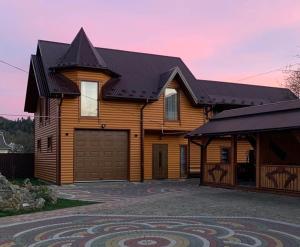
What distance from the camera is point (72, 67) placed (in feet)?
79.9

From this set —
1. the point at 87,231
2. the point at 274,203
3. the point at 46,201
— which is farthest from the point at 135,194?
the point at 87,231

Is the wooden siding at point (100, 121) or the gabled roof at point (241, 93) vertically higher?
the gabled roof at point (241, 93)

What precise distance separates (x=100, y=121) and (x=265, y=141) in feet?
29.4

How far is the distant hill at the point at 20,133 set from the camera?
7538 cm

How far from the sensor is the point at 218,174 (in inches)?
864

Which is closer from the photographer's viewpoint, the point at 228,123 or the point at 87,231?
the point at 87,231

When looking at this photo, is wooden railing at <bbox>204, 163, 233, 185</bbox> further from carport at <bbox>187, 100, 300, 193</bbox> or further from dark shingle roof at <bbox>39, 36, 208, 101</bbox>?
dark shingle roof at <bbox>39, 36, 208, 101</bbox>

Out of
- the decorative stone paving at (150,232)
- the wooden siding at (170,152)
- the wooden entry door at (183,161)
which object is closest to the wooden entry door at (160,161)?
the wooden siding at (170,152)

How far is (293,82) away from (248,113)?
24030 mm

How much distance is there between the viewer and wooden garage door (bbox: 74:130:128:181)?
80.7ft

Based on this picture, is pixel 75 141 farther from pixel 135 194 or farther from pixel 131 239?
pixel 131 239

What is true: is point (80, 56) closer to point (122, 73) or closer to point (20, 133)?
point (122, 73)

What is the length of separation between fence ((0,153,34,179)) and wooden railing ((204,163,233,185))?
1336 centimetres

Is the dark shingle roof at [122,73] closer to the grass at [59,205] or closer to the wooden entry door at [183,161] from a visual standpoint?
the wooden entry door at [183,161]
